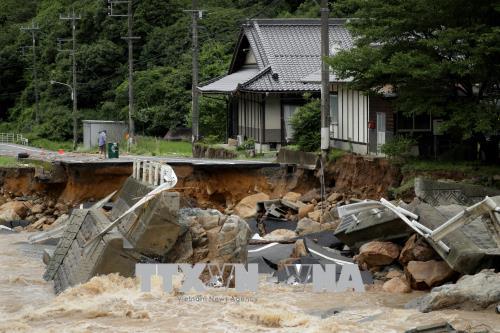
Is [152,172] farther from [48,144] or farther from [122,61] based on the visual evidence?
[122,61]

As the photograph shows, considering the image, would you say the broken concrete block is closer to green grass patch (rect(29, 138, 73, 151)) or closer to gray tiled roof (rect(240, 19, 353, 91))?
gray tiled roof (rect(240, 19, 353, 91))

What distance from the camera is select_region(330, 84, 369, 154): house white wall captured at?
32.2m

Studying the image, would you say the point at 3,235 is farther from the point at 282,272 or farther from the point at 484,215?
the point at 484,215

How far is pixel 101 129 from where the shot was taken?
61688 mm

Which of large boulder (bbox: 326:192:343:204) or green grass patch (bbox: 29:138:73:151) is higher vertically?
green grass patch (bbox: 29:138:73:151)

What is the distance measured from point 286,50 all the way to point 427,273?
79.7ft

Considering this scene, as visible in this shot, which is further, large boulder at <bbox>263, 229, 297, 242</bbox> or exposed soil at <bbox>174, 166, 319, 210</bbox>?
exposed soil at <bbox>174, 166, 319, 210</bbox>

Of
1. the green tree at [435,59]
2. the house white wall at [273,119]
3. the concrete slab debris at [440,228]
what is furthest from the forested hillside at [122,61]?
the concrete slab debris at [440,228]

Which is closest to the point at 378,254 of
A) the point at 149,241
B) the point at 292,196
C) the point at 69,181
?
the point at 149,241

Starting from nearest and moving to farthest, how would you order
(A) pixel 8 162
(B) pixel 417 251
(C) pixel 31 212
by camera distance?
(B) pixel 417 251 < (C) pixel 31 212 < (A) pixel 8 162

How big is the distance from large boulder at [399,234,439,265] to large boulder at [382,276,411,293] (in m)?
0.55

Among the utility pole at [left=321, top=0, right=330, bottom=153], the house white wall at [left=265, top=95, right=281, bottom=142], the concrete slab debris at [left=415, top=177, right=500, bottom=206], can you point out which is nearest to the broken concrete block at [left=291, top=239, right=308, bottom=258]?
the concrete slab debris at [left=415, top=177, right=500, bottom=206]

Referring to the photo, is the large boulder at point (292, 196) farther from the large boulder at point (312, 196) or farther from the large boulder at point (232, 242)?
the large boulder at point (232, 242)

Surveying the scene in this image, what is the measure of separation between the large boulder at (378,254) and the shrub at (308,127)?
41.7ft
